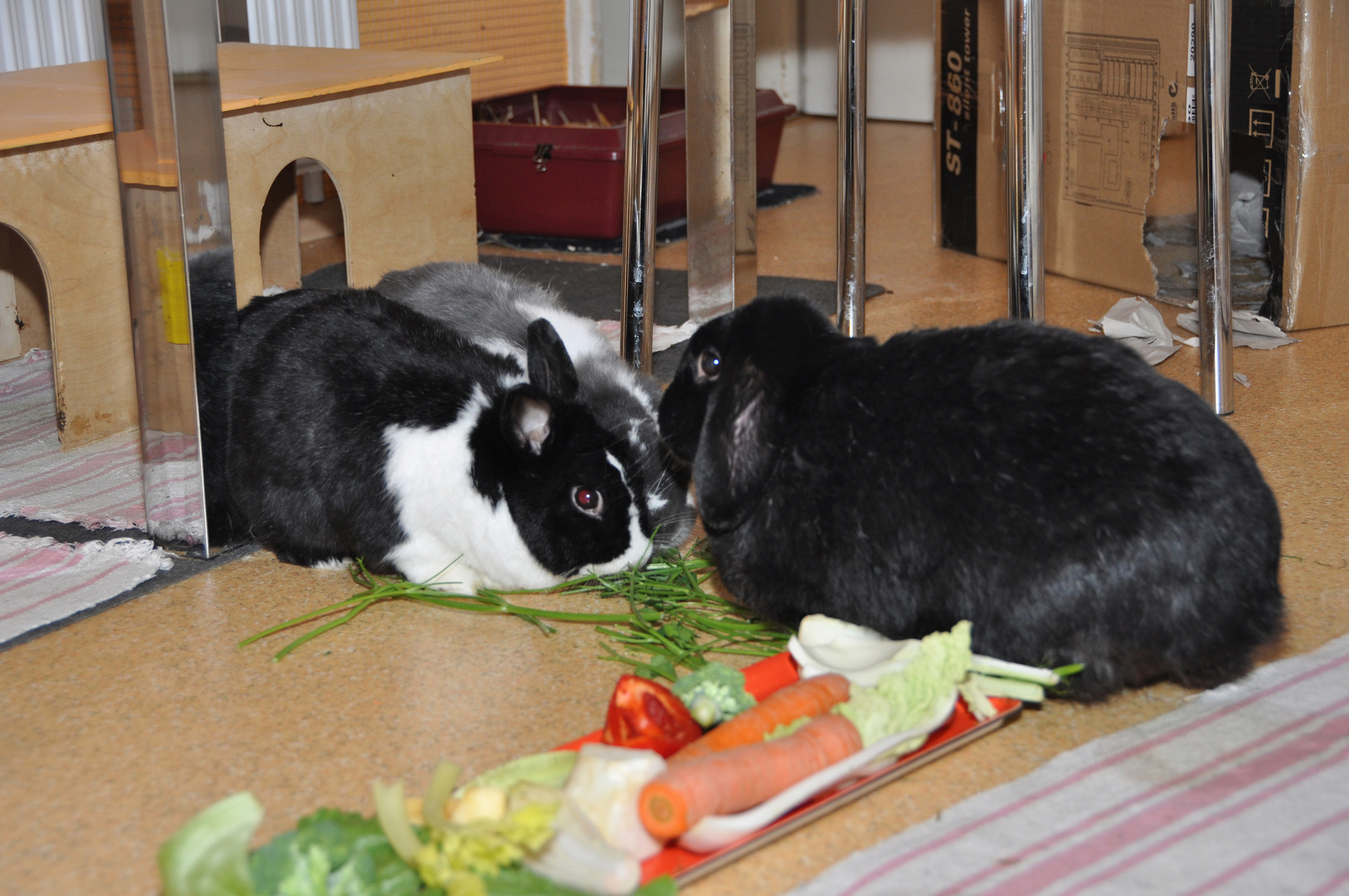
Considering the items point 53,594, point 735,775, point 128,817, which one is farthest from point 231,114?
point 735,775

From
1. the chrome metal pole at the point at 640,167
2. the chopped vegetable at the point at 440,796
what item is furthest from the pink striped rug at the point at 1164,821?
the chrome metal pole at the point at 640,167

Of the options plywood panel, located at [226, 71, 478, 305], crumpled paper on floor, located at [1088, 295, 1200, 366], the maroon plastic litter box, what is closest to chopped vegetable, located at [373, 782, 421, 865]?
plywood panel, located at [226, 71, 478, 305]

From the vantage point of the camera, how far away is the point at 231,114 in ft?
6.30

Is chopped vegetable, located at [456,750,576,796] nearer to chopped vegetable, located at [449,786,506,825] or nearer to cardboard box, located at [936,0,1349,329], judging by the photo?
chopped vegetable, located at [449,786,506,825]

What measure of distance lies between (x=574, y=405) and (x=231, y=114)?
94 centimetres

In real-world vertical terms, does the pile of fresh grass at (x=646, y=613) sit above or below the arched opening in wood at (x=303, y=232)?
below

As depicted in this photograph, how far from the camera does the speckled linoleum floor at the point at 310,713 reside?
97 cm

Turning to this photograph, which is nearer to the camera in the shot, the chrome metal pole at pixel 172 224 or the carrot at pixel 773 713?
the carrot at pixel 773 713

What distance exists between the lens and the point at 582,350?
1690mm

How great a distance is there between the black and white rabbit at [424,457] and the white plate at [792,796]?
482mm

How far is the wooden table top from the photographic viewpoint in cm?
181

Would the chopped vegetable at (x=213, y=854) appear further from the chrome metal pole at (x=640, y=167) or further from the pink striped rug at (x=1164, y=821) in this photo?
the chrome metal pole at (x=640, y=167)

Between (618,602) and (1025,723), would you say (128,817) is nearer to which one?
(618,602)

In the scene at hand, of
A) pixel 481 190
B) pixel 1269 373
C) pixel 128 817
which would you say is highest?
pixel 481 190
